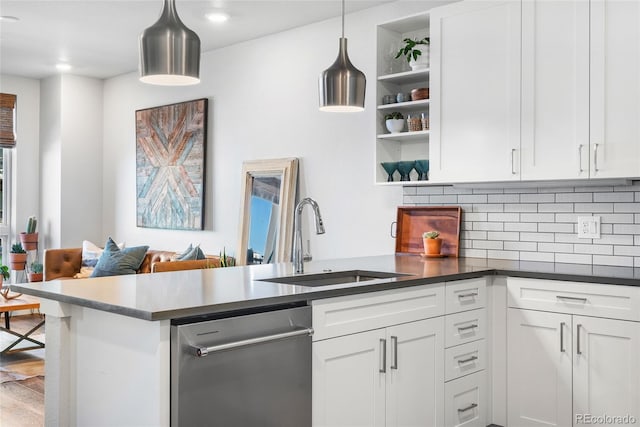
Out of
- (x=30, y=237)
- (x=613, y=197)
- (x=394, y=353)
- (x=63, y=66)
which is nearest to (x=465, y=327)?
(x=394, y=353)


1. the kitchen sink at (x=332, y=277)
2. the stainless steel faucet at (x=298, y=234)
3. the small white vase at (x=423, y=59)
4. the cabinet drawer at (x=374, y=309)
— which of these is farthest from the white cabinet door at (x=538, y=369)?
the small white vase at (x=423, y=59)

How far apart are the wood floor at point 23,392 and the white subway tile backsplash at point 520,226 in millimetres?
2905

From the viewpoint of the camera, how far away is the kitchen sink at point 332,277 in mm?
2908

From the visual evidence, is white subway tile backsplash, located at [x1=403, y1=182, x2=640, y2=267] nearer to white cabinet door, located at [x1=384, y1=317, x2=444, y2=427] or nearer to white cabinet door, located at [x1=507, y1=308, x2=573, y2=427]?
white cabinet door, located at [x1=507, y1=308, x2=573, y2=427]

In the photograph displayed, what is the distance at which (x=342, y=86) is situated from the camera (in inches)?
114

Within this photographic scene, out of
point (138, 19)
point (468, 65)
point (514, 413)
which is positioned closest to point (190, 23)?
point (138, 19)

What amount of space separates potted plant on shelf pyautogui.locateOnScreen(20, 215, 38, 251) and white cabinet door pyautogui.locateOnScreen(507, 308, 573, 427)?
547cm

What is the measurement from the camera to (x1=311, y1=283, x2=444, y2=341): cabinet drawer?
8.05 ft

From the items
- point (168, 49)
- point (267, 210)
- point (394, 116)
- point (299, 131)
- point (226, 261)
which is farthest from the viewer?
point (226, 261)

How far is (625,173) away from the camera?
10.1 ft

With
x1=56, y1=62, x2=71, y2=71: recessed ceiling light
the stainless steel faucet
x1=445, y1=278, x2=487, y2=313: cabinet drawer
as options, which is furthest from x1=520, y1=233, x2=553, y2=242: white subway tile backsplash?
x1=56, y1=62, x2=71, y2=71: recessed ceiling light

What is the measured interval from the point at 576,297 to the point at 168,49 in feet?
7.10

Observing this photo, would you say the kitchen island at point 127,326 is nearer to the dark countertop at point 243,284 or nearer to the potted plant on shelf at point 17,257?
the dark countertop at point 243,284

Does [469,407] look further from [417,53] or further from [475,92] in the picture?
[417,53]
